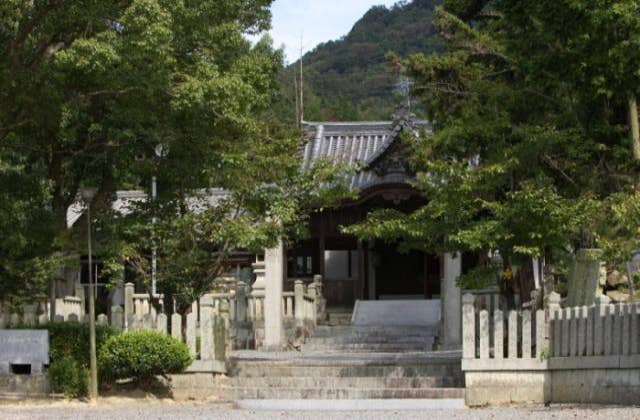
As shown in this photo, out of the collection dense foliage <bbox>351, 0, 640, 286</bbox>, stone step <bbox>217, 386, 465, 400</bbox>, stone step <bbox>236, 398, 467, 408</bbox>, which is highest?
dense foliage <bbox>351, 0, 640, 286</bbox>

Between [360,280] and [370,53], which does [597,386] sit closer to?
[360,280]

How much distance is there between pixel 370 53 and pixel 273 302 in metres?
71.2

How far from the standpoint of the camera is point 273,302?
24.4 meters

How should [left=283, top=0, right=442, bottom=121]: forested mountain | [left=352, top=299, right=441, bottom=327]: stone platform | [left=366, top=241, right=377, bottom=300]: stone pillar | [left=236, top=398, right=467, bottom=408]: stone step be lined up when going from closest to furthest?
[left=236, top=398, right=467, bottom=408]: stone step
[left=352, top=299, right=441, bottom=327]: stone platform
[left=366, top=241, right=377, bottom=300]: stone pillar
[left=283, top=0, right=442, bottom=121]: forested mountain

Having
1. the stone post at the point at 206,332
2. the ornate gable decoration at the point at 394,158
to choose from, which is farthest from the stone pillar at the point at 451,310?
the stone post at the point at 206,332

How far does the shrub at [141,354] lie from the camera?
16672 millimetres

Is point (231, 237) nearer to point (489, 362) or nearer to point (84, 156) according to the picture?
point (84, 156)

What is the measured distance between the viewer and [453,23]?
21.6 meters

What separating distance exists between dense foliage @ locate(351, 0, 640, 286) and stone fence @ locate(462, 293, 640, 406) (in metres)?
1.02

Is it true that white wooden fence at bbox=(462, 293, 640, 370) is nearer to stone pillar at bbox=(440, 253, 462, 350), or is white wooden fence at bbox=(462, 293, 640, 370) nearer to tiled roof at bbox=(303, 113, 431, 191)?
stone pillar at bbox=(440, 253, 462, 350)

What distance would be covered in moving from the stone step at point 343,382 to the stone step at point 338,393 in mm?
409

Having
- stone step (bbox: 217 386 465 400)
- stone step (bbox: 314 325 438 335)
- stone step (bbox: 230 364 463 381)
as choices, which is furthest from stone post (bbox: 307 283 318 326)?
stone step (bbox: 217 386 465 400)

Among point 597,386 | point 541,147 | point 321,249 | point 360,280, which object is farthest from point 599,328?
point 360,280

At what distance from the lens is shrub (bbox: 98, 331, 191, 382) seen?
1667cm
